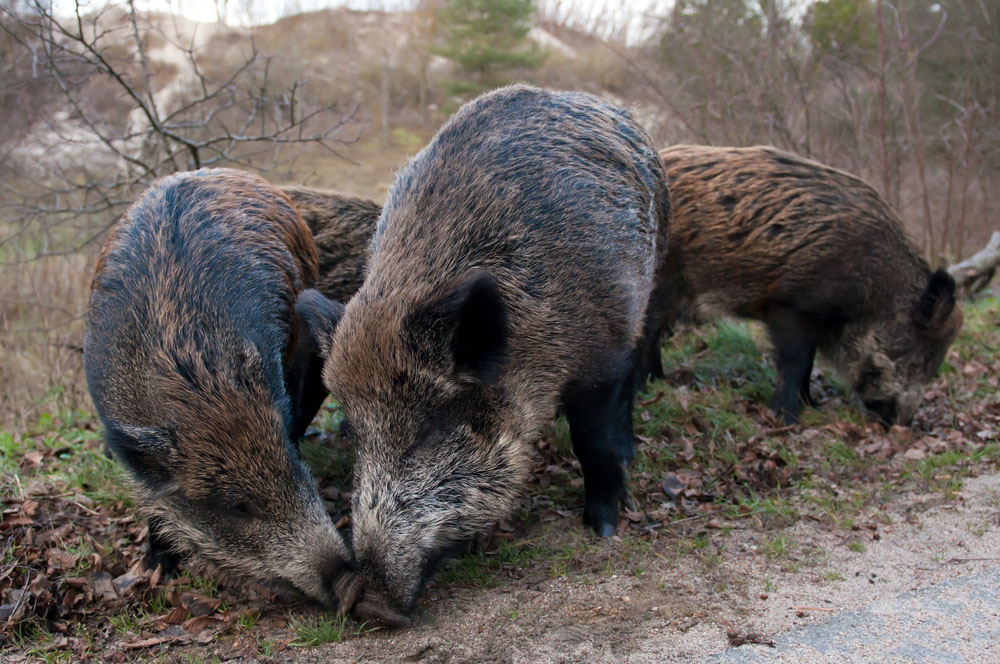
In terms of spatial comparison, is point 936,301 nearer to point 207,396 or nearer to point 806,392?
point 806,392

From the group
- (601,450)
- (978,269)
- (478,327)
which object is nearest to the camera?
(478,327)

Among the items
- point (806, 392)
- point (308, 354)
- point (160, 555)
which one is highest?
point (308, 354)

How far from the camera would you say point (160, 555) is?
3725mm

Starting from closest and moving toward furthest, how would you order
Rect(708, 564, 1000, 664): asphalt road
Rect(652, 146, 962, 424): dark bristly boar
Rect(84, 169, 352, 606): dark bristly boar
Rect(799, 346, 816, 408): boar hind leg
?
Rect(708, 564, 1000, 664): asphalt road → Rect(84, 169, 352, 606): dark bristly boar → Rect(652, 146, 962, 424): dark bristly boar → Rect(799, 346, 816, 408): boar hind leg

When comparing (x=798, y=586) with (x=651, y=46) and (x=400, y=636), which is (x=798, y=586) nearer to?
(x=400, y=636)

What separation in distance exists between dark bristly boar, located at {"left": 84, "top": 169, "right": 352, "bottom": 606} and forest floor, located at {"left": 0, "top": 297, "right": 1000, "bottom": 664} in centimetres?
28

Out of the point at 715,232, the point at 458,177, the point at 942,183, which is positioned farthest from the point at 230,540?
the point at 942,183

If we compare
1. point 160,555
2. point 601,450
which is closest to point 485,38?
point 601,450

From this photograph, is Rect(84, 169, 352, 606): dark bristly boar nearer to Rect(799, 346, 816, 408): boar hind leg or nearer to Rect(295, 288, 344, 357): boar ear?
Rect(295, 288, 344, 357): boar ear

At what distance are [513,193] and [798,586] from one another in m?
2.10

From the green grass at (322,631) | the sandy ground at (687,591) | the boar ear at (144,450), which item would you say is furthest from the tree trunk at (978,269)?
the boar ear at (144,450)

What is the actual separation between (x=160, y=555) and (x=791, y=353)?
4.19 m

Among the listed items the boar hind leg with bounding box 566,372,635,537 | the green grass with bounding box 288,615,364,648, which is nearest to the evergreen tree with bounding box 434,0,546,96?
the boar hind leg with bounding box 566,372,635,537

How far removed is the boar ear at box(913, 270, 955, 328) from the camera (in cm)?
544
